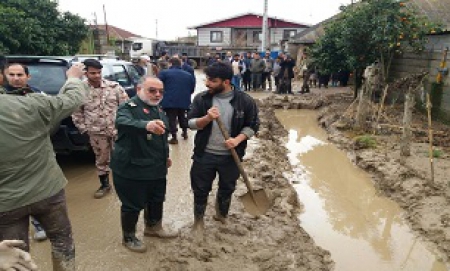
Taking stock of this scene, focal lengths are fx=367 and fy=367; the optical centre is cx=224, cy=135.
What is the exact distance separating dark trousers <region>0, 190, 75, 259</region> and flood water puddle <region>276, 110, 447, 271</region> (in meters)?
2.60

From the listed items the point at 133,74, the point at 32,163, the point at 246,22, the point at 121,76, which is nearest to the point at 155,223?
the point at 32,163

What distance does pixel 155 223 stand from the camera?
3592 mm

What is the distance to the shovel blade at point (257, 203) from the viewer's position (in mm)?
4207

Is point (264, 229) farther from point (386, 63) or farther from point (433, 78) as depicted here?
point (386, 63)

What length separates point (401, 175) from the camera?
225 inches

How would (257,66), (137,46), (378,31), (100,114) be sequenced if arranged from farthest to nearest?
1. (137,46)
2. (257,66)
3. (378,31)
4. (100,114)

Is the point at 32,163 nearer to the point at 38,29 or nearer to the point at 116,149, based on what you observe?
the point at 116,149

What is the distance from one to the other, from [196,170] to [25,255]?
2.09m

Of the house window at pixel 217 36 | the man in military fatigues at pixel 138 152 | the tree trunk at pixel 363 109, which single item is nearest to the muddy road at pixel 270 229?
the man in military fatigues at pixel 138 152

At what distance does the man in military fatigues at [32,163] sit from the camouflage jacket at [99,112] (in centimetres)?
189

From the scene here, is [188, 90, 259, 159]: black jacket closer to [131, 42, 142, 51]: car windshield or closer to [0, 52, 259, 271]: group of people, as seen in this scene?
[0, 52, 259, 271]: group of people

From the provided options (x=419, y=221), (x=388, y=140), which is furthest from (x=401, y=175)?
(x=388, y=140)

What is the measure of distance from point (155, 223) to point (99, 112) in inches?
61.5

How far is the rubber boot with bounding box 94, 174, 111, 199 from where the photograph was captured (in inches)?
180
